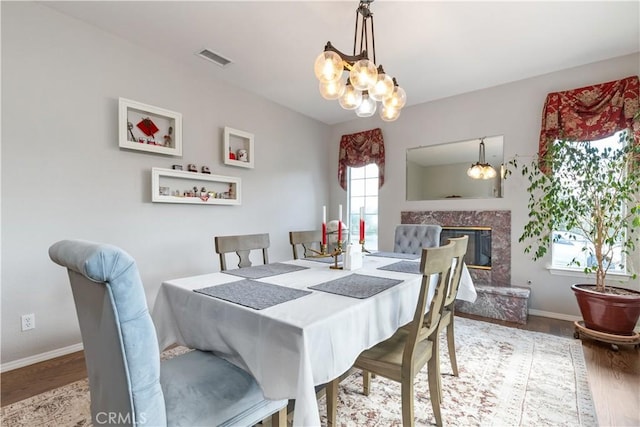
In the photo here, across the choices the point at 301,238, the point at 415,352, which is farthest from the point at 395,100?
the point at 415,352

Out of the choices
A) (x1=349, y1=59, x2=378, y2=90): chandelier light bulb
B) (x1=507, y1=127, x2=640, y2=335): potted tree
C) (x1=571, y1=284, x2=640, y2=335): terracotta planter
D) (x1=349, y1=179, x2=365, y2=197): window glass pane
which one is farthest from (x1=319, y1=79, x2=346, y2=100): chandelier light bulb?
(x1=349, y1=179, x2=365, y2=197): window glass pane

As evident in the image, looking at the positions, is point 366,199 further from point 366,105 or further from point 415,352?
point 415,352

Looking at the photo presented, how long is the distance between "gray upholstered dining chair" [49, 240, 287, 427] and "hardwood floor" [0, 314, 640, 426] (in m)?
1.49

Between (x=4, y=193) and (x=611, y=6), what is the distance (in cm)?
462

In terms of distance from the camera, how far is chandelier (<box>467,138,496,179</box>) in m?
3.60

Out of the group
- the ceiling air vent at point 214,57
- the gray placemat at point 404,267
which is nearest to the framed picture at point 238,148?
the ceiling air vent at point 214,57

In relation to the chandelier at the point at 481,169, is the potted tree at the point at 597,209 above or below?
below

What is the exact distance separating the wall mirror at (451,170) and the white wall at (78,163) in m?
2.55

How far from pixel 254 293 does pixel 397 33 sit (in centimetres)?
246

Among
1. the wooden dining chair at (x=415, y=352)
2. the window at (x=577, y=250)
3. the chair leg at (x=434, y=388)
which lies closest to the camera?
the wooden dining chair at (x=415, y=352)

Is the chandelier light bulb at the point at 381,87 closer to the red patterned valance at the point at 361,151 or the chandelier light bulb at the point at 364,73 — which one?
the chandelier light bulb at the point at 364,73

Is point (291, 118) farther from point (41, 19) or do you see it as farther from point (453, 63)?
point (41, 19)

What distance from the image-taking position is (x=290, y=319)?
1005mm

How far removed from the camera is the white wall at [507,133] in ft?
10.3
